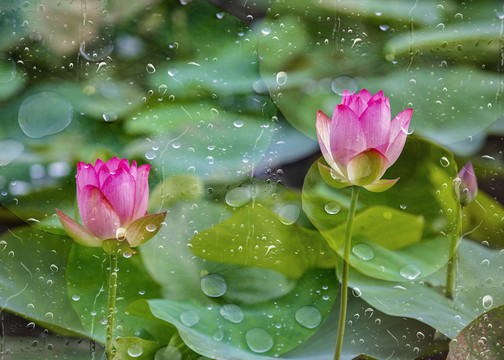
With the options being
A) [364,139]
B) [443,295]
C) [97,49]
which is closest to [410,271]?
[443,295]

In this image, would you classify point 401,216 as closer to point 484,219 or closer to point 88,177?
point 484,219

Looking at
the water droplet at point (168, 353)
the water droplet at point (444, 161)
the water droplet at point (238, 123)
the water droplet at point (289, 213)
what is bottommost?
the water droplet at point (168, 353)

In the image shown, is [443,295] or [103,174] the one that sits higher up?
[103,174]

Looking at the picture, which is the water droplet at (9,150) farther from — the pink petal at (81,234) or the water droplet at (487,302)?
the water droplet at (487,302)

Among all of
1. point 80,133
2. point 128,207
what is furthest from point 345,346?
point 80,133

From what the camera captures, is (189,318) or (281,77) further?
(281,77)

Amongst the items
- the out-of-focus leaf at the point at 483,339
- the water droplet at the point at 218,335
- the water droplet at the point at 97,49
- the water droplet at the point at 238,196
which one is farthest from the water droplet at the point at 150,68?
the out-of-focus leaf at the point at 483,339

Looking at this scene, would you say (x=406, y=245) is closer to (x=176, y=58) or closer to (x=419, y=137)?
(x=419, y=137)
